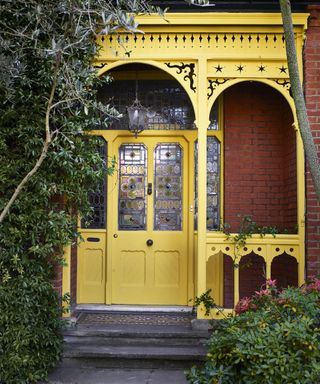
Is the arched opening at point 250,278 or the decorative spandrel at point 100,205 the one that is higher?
the decorative spandrel at point 100,205

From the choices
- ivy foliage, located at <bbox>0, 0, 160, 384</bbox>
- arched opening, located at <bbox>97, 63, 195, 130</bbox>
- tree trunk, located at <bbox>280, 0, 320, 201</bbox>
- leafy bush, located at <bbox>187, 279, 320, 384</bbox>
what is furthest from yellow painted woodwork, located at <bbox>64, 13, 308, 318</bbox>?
leafy bush, located at <bbox>187, 279, 320, 384</bbox>

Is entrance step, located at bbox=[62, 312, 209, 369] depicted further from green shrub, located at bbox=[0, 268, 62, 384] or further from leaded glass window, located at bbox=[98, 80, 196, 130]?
leaded glass window, located at bbox=[98, 80, 196, 130]

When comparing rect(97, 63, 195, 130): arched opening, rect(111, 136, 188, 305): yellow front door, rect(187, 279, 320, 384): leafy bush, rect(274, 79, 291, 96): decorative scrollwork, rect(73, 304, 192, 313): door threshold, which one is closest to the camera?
rect(187, 279, 320, 384): leafy bush

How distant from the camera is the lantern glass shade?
6227 millimetres

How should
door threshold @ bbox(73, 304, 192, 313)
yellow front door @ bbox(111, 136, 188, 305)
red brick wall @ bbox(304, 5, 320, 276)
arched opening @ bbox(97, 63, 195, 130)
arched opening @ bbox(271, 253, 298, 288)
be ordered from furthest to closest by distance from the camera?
arched opening @ bbox(97, 63, 195, 130), yellow front door @ bbox(111, 136, 188, 305), door threshold @ bbox(73, 304, 192, 313), arched opening @ bbox(271, 253, 298, 288), red brick wall @ bbox(304, 5, 320, 276)

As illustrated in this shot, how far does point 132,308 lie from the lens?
20.6ft

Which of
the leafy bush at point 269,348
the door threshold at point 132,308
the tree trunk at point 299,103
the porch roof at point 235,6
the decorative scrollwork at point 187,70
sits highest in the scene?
the porch roof at point 235,6

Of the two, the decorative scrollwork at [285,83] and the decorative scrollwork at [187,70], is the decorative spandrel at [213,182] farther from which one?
the decorative scrollwork at [285,83]

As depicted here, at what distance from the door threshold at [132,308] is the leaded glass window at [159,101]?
243cm

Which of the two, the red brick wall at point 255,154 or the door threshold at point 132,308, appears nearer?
the door threshold at point 132,308

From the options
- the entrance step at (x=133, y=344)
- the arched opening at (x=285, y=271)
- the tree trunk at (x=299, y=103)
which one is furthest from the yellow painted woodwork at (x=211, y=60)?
the tree trunk at (x=299, y=103)

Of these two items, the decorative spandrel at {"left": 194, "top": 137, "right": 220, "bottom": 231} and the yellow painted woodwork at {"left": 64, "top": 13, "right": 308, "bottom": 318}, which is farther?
the decorative spandrel at {"left": 194, "top": 137, "right": 220, "bottom": 231}

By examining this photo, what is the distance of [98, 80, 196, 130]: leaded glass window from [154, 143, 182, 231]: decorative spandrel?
35 cm

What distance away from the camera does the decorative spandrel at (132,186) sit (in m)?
6.53
